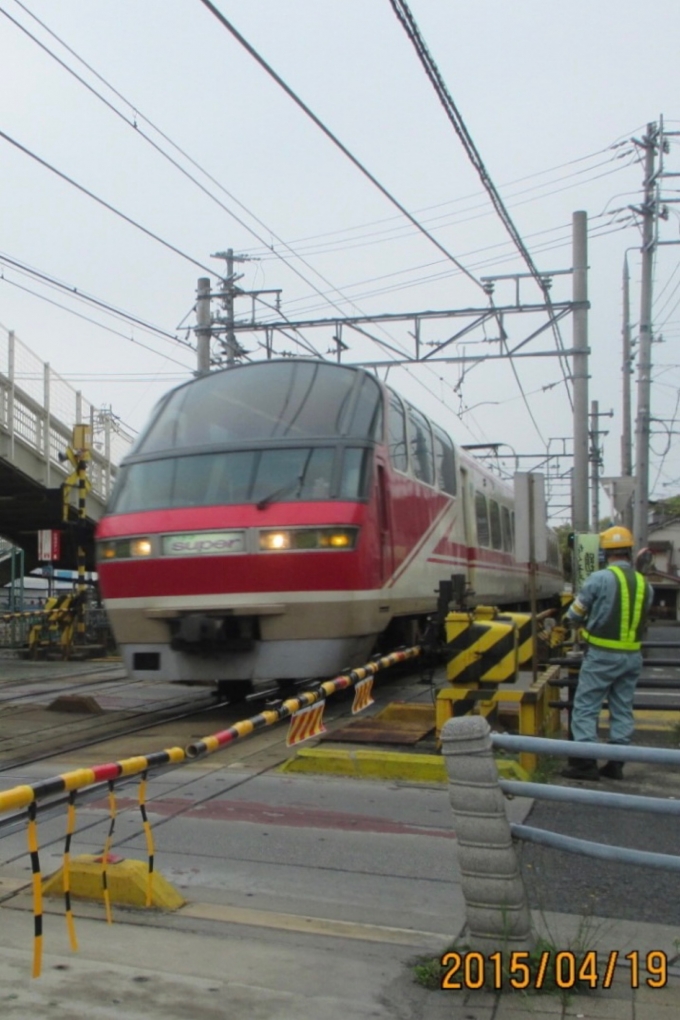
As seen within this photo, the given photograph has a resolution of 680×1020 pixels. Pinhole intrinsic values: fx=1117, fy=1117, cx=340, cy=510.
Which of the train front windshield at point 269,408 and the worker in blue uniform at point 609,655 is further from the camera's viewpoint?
the train front windshield at point 269,408

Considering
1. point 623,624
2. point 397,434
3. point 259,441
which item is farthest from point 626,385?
point 623,624

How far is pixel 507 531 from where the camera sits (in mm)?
19984

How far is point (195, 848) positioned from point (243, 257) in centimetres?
3477

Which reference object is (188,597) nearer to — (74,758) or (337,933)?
(74,758)

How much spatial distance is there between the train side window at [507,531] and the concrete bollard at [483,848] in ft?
50.0

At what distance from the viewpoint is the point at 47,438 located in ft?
66.5

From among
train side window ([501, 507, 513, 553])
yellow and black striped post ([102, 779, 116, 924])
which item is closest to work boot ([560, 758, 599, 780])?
yellow and black striped post ([102, 779, 116, 924])

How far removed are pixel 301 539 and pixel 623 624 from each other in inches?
124

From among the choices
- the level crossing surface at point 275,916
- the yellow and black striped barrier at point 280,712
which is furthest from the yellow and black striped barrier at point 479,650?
the level crossing surface at point 275,916

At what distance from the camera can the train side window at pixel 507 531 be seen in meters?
19.6

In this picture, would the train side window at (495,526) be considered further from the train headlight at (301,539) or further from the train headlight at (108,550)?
the train headlight at (108,550)

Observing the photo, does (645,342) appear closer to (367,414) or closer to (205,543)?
(367,414)

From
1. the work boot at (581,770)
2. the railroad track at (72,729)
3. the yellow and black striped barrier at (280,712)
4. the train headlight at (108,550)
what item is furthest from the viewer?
the train headlight at (108,550)

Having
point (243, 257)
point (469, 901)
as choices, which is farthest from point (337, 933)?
point (243, 257)
